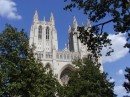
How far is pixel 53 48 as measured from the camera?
84250 millimetres

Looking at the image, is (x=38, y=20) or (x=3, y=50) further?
(x=38, y=20)

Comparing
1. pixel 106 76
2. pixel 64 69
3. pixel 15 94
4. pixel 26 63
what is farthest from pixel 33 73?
pixel 64 69

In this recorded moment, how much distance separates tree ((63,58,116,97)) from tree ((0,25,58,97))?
18.1 feet

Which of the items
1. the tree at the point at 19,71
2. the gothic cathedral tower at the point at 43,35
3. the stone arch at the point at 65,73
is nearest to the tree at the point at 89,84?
the tree at the point at 19,71

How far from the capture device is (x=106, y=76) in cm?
3400

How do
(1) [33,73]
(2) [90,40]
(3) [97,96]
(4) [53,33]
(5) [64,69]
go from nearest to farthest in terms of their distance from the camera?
(2) [90,40] < (1) [33,73] < (3) [97,96] < (5) [64,69] < (4) [53,33]

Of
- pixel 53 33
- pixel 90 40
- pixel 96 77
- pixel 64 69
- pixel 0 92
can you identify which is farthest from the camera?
pixel 53 33

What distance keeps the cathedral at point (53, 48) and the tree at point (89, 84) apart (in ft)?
141

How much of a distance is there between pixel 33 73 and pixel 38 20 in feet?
240

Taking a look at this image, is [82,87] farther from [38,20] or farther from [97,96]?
[38,20]

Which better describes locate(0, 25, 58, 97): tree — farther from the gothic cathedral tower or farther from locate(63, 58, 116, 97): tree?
the gothic cathedral tower

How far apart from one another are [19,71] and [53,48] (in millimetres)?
60837

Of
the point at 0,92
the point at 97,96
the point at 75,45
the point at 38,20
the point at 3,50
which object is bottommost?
the point at 0,92

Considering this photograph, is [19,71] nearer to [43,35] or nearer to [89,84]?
[89,84]
